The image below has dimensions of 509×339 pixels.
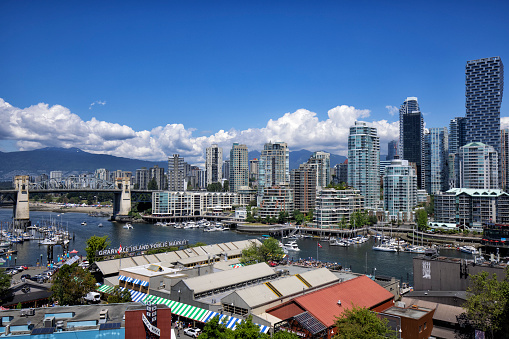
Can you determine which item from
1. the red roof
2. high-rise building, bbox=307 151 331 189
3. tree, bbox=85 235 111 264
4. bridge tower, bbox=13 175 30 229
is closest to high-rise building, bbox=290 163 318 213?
high-rise building, bbox=307 151 331 189

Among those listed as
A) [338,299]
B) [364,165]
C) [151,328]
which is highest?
[364,165]

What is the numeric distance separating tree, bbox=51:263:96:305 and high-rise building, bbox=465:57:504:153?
366 ft

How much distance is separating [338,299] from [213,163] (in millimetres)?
162610

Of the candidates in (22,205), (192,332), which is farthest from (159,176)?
(192,332)

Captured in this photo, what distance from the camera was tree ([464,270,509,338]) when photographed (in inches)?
628

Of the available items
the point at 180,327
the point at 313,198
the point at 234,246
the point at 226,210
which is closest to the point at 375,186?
the point at 313,198

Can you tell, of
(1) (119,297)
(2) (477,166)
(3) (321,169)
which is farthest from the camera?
(3) (321,169)

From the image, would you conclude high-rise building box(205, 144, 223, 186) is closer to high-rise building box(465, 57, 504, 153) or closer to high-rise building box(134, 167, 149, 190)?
high-rise building box(134, 167, 149, 190)

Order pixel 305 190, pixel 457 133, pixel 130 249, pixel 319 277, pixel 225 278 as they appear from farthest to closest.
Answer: pixel 457 133 < pixel 305 190 < pixel 130 249 < pixel 319 277 < pixel 225 278

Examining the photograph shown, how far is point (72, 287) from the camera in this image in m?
21.7

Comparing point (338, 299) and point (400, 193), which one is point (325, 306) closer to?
point (338, 299)

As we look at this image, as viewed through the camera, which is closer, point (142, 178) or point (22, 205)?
point (22, 205)

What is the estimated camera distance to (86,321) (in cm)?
1317

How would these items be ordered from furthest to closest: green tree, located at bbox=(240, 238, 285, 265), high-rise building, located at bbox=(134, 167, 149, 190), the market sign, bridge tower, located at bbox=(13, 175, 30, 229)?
high-rise building, located at bbox=(134, 167, 149, 190) < bridge tower, located at bbox=(13, 175, 30, 229) < green tree, located at bbox=(240, 238, 285, 265) < the market sign
